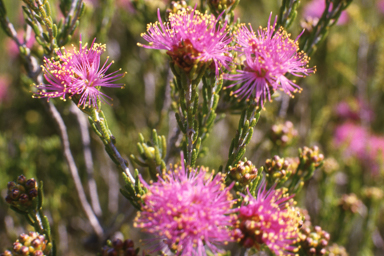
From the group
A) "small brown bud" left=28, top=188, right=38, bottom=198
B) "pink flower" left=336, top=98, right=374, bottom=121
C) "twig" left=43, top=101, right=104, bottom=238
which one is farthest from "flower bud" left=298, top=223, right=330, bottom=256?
"pink flower" left=336, top=98, right=374, bottom=121

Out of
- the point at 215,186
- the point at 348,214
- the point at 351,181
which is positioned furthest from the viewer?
the point at 351,181

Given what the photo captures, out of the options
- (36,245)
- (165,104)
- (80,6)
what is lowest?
(36,245)

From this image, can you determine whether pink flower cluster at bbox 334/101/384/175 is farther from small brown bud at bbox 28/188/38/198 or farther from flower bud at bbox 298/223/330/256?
small brown bud at bbox 28/188/38/198

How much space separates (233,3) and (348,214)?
199cm

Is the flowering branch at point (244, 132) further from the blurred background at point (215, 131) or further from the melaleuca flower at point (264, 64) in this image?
the blurred background at point (215, 131)

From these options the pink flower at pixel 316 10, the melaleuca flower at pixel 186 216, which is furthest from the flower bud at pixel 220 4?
the pink flower at pixel 316 10

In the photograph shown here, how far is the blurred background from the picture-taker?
273 centimetres

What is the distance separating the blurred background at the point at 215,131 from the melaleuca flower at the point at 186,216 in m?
0.88

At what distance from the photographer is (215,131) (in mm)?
4566

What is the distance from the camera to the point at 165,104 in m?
2.79

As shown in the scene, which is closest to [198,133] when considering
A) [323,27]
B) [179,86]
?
[179,86]

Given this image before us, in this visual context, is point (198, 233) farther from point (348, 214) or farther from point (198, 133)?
point (348, 214)

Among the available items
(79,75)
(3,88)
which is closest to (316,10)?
(79,75)

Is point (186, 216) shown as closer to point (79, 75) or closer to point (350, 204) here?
point (79, 75)
